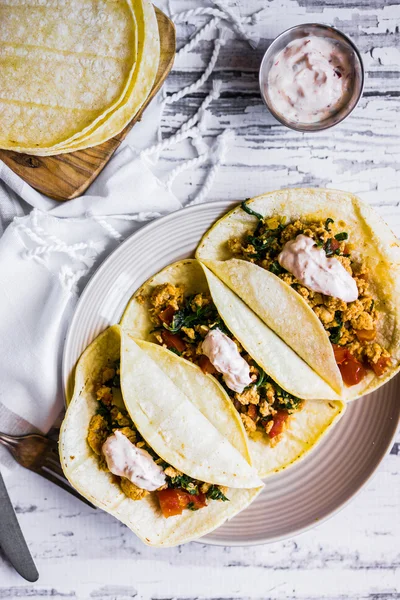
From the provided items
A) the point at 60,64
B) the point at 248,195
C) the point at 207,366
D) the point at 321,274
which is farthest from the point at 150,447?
the point at 60,64

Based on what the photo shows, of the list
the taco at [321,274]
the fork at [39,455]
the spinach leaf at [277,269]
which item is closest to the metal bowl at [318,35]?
the taco at [321,274]

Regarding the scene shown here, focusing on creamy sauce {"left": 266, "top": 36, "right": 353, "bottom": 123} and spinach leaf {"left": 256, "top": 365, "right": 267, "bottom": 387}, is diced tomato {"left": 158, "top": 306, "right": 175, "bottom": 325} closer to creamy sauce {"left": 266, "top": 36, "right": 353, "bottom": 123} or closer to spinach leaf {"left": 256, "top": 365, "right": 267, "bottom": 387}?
spinach leaf {"left": 256, "top": 365, "right": 267, "bottom": 387}

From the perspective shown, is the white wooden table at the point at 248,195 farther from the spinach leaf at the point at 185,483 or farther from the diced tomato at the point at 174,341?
the diced tomato at the point at 174,341

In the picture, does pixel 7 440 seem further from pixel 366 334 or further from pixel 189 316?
pixel 366 334

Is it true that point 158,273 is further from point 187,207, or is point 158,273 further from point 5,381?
point 5,381

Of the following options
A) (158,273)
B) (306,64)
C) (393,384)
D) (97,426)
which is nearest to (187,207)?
(158,273)

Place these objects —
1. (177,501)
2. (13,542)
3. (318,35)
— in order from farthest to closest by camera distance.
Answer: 1. (13,542)
2. (318,35)
3. (177,501)

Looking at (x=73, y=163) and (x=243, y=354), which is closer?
(x=243, y=354)
